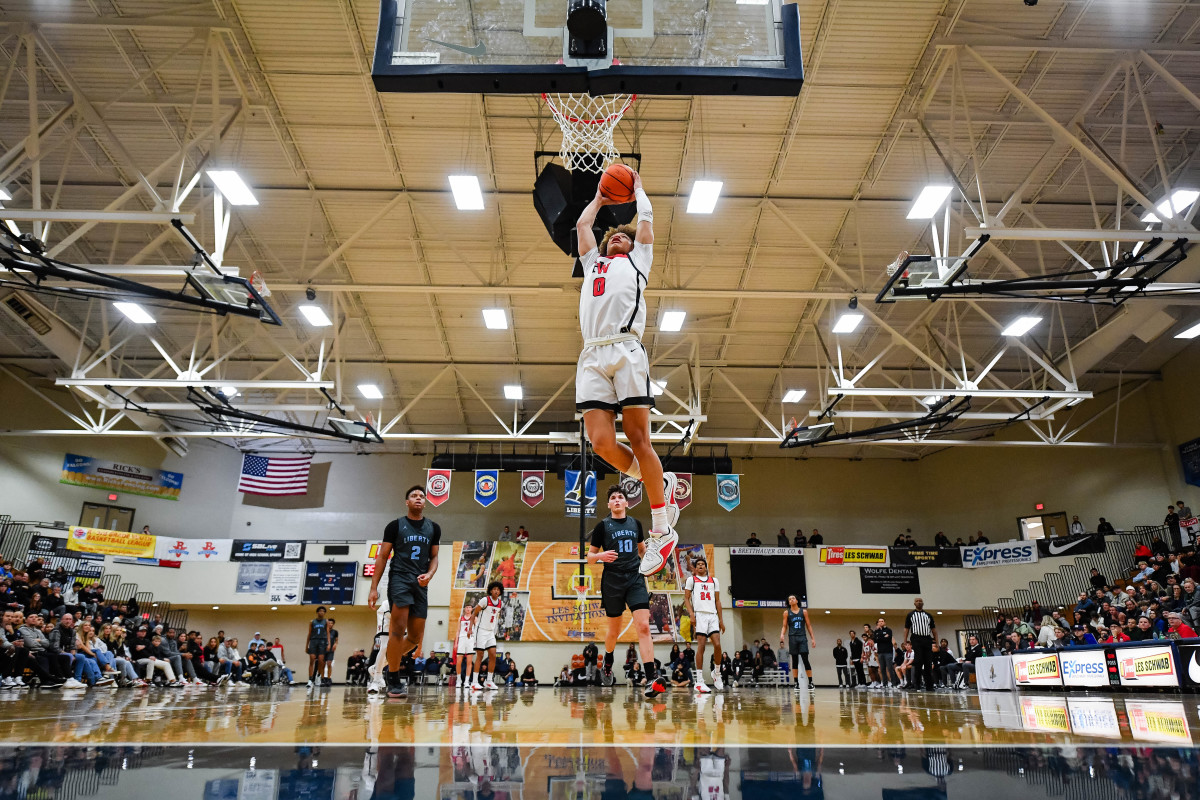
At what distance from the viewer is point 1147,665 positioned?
1013 centimetres

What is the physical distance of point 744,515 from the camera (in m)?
28.5

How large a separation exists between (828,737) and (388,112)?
1211cm

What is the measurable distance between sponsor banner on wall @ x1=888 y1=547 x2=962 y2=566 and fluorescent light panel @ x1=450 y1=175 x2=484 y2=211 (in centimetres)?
1916

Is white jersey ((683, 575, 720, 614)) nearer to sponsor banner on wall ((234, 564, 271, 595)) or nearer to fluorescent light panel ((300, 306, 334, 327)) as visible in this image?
fluorescent light panel ((300, 306, 334, 327))

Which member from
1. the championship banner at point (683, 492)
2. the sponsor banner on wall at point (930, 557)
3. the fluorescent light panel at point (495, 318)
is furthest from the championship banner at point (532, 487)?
the sponsor banner on wall at point (930, 557)

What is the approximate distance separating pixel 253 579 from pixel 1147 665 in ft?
76.9

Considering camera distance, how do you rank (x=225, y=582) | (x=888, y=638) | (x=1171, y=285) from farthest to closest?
1. (x=225, y=582)
2. (x=888, y=638)
3. (x=1171, y=285)

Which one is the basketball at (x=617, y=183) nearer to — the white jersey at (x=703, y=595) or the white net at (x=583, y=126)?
the white net at (x=583, y=126)

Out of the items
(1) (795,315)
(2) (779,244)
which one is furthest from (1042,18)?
(1) (795,315)

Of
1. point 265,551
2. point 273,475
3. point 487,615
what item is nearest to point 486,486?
point 273,475

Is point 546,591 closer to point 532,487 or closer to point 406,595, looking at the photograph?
point 532,487

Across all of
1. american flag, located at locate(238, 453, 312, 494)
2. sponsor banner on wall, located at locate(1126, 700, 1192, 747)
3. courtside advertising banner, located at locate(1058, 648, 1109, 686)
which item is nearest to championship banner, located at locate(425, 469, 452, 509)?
american flag, located at locate(238, 453, 312, 494)

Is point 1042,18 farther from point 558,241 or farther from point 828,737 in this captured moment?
point 828,737

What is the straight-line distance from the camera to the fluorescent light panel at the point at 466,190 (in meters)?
12.2
